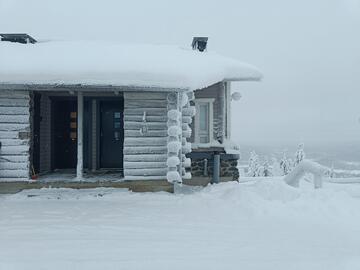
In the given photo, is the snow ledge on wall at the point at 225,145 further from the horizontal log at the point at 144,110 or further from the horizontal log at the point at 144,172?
the horizontal log at the point at 144,110

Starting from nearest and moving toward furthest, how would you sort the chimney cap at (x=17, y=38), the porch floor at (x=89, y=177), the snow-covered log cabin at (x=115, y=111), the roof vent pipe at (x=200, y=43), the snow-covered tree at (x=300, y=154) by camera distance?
the snow-covered log cabin at (x=115, y=111)
the porch floor at (x=89, y=177)
the chimney cap at (x=17, y=38)
the roof vent pipe at (x=200, y=43)
the snow-covered tree at (x=300, y=154)

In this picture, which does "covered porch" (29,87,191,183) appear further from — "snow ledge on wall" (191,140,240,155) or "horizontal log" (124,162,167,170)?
"snow ledge on wall" (191,140,240,155)

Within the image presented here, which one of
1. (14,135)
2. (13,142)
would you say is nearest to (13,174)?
(13,142)

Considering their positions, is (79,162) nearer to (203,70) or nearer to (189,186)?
(189,186)

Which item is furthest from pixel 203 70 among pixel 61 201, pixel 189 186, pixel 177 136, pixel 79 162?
pixel 61 201

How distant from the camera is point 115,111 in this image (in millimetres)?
12469

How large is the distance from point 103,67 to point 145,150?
243 centimetres

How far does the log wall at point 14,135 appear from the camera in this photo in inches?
382

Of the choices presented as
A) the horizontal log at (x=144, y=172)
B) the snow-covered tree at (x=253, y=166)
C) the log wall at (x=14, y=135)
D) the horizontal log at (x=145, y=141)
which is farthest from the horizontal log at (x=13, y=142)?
the snow-covered tree at (x=253, y=166)

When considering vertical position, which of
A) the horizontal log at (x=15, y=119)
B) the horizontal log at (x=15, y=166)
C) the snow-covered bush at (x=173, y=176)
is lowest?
the snow-covered bush at (x=173, y=176)

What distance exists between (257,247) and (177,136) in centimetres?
459

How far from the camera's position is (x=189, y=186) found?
36.2 ft

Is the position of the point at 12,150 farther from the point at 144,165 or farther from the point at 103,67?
the point at 144,165

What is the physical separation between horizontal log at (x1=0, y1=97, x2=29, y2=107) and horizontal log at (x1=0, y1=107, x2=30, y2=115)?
79 mm
